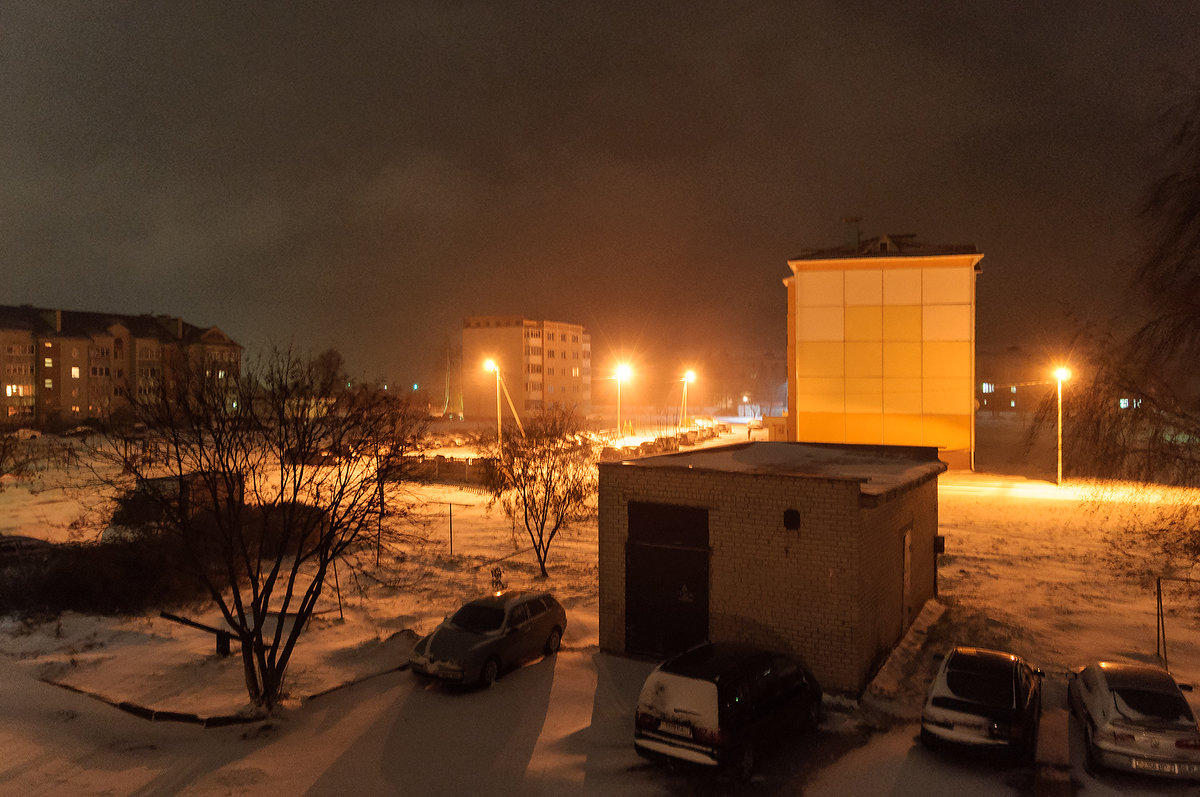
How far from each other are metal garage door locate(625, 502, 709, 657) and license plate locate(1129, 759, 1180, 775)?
589 cm

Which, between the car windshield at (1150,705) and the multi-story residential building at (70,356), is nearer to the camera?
the car windshield at (1150,705)

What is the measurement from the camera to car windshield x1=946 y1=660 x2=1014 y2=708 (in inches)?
360

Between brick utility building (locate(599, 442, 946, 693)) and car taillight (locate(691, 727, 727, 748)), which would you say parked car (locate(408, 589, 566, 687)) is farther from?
car taillight (locate(691, 727, 727, 748))

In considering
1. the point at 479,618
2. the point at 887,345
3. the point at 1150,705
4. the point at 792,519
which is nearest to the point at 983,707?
the point at 1150,705

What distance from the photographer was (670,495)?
12664mm

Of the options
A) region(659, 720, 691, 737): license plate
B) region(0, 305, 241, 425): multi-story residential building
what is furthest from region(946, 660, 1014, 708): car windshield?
region(0, 305, 241, 425): multi-story residential building

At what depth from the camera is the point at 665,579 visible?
41.7 ft

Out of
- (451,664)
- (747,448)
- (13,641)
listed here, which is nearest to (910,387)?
(747,448)

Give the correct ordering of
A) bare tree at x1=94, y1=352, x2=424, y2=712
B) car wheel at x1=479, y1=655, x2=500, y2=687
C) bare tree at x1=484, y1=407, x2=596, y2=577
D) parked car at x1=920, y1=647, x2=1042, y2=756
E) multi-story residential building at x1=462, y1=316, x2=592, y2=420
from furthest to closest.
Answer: multi-story residential building at x1=462, y1=316, x2=592, y2=420
bare tree at x1=484, y1=407, x2=596, y2=577
car wheel at x1=479, y1=655, x2=500, y2=687
bare tree at x1=94, y1=352, x2=424, y2=712
parked car at x1=920, y1=647, x2=1042, y2=756

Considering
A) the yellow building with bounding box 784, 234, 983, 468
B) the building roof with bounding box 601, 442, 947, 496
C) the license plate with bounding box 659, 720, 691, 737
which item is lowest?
the license plate with bounding box 659, 720, 691, 737

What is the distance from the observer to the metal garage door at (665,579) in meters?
12.4

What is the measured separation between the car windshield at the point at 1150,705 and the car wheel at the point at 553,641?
866 centimetres

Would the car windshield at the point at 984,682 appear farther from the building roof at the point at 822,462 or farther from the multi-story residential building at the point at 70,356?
the multi-story residential building at the point at 70,356

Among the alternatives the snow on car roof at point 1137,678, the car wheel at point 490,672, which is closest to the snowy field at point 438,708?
the car wheel at point 490,672
